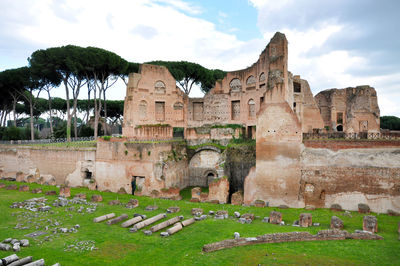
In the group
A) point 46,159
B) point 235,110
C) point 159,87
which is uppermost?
point 159,87

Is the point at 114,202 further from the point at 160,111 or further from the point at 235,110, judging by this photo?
the point at 235,110

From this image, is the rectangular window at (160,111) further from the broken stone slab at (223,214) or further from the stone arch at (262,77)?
the broken stone slab at (223,214)

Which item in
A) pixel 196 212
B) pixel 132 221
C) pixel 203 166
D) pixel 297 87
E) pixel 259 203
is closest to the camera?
pixel 132 221

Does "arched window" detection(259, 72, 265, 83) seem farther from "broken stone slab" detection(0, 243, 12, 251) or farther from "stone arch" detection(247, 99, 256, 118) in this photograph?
"broken stone slab" detection(0, 243, 12, 251)

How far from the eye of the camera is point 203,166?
19.0m

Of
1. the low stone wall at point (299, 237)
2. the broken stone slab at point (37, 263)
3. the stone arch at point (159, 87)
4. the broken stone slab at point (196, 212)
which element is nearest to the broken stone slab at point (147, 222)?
the broken stone slab at point (196, 212)

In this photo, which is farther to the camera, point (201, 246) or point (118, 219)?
point (118, 219)

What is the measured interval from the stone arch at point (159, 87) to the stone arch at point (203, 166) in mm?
7386

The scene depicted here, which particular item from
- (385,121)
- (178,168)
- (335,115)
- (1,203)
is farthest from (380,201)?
(385,121)

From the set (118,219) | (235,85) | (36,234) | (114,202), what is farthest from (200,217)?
(235,85)

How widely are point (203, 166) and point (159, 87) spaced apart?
8614mm

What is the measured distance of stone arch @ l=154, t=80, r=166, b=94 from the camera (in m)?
23.4

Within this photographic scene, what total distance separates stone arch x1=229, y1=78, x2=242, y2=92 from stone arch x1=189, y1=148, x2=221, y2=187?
Result: 706 centimetres

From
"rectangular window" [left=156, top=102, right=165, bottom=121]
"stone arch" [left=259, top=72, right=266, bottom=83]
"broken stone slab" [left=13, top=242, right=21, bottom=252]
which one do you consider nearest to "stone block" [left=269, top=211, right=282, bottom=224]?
"broken stone slab" [left=13, top=242, right=21, bottom=252]
